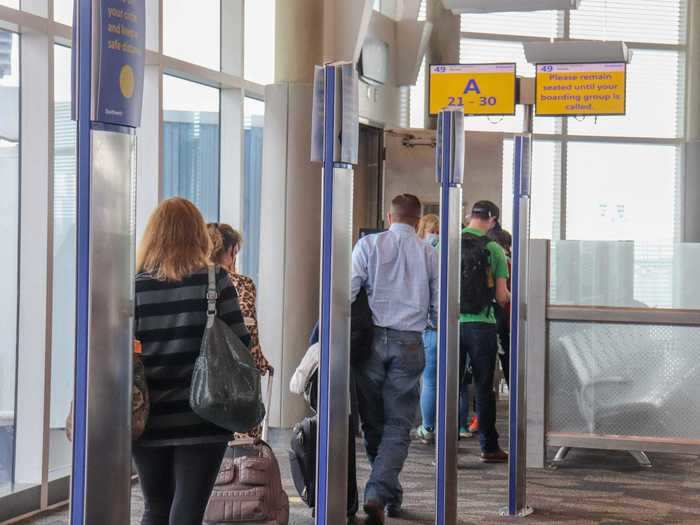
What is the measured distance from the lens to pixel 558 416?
7676 millimetres

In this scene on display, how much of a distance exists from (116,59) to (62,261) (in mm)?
4421

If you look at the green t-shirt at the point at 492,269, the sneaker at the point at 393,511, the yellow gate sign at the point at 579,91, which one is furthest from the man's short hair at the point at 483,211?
the yellow gate sign at the point at 579,91

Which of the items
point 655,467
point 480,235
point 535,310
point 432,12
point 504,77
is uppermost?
point 432,12

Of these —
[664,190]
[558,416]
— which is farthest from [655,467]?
[664,190]

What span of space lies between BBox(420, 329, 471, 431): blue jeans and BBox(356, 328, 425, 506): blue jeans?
83.3 inches

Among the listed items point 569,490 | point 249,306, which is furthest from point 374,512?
point 569,490

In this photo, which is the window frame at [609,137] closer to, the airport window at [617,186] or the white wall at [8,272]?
the airport window at [617,186]

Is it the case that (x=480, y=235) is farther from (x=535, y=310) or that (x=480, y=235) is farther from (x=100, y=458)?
(x=100, y=458)

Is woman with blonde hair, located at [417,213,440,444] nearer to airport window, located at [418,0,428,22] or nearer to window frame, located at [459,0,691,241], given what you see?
airport window, located at [418,0,428,22]

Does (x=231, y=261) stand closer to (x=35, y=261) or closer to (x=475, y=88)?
(x=35, y=261)

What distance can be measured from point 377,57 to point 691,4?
6658 mm

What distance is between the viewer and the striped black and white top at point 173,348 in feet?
11.0

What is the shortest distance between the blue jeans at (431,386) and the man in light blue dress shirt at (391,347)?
211 centimetres

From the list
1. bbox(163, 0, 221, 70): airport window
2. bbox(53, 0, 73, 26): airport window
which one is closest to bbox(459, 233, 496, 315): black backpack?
bbox(163, 0, 221, 70): airport window
